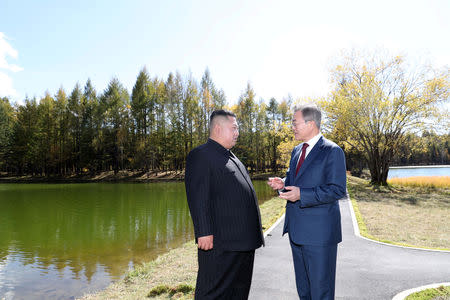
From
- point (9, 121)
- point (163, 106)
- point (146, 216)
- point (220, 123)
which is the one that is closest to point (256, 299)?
point (220, 123)

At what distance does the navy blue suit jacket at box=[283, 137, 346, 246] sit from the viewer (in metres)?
2.58

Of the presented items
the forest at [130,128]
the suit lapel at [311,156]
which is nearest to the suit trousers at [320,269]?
the suit lapel at [311,156]

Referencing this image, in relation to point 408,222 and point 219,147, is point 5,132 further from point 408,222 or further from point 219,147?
point 219,147

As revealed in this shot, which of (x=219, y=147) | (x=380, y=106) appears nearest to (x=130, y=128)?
(x=380, y=106)

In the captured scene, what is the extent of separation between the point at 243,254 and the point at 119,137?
138 feet

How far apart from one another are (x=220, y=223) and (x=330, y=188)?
3.32ft

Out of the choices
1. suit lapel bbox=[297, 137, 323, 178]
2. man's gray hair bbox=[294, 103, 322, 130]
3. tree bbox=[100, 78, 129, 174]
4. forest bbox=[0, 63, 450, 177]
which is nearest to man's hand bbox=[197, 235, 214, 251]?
suit lapel bbox=[297, 137, 323, 178]

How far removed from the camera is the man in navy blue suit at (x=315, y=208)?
2590 mm

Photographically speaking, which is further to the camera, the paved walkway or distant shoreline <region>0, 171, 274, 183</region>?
distant shoreline <region>0, 171, 274, 183</region>

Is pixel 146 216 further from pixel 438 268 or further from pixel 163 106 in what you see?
pixel 163 106

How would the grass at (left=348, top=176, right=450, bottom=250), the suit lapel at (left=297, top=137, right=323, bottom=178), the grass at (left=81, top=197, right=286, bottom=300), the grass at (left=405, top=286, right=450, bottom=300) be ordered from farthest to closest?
the grass at (left=348, top=176, right=450, bottom=250) → the grass at (left=81, top=197, right=286, bottom=300) → the grass at (left=405, top=286, right=450, bottom=300) → the suit lapel at (left=297, top=137, right=323, bottom=178)

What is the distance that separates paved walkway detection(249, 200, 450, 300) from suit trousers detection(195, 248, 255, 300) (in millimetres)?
1433

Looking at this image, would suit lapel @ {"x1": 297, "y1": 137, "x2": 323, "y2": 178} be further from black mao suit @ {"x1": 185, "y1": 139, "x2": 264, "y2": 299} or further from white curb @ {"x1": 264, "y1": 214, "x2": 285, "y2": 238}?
white curb @ {"x1": 264, "y1": 214, "x2": 285, "y2": 238}

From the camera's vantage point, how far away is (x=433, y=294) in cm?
390
